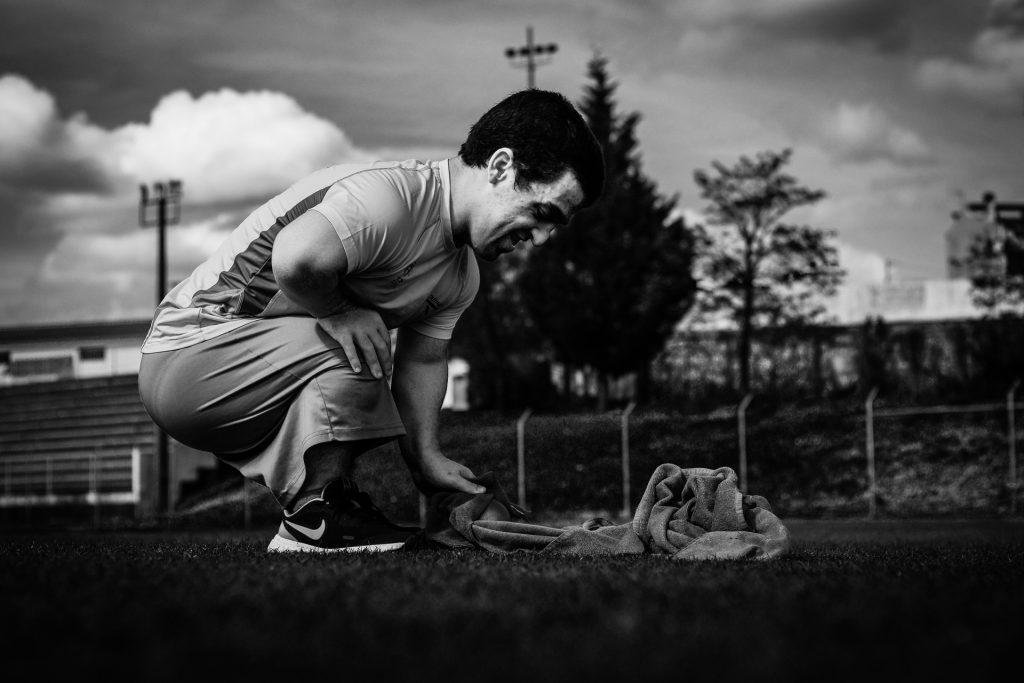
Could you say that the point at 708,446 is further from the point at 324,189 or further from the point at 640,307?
the point at 324,189

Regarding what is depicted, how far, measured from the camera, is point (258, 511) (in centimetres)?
1923

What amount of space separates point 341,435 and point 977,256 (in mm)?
24339

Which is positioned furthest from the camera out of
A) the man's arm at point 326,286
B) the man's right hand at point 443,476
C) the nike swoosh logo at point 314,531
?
the man's right hand at point 443,476

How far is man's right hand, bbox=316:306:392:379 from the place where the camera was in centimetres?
323

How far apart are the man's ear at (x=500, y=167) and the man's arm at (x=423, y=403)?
2.43 feet

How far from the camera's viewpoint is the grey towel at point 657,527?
309cm

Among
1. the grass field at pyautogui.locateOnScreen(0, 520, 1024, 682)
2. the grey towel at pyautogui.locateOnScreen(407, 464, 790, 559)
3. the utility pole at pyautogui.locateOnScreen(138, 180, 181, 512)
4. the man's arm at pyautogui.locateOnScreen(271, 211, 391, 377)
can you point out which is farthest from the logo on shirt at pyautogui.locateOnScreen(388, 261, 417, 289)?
the utility pole at pyautogui.locateOnScreen(138, 180, 181, 512)

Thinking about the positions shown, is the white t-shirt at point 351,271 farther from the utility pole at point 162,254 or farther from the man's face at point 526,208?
the utility pole at point 162,254

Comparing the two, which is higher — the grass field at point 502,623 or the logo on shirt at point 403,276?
the logo on shirt at point 403,276

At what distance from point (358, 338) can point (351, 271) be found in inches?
9.1

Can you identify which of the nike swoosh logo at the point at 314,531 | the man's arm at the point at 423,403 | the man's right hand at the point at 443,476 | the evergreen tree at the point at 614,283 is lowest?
the nike swoosh logo at the point at 314,531

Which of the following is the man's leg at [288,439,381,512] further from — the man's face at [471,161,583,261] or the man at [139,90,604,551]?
the man's face at [471,161,583,261]

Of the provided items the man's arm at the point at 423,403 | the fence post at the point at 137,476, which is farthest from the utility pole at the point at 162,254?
the man's arm at the point at 423,403

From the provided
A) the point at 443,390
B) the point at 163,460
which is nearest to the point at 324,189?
the point at 443,390
